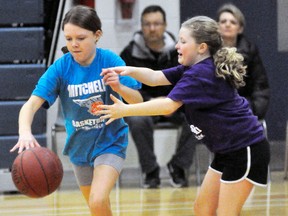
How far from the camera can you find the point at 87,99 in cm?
468

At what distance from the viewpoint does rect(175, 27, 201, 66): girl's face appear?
4.38m

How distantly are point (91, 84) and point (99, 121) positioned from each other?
0.77ft

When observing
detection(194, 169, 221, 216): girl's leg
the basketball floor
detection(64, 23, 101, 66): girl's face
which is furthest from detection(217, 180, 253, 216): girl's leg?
the basketball floor

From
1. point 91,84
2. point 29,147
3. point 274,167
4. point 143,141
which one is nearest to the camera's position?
point 29,147

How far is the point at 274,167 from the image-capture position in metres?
8.86

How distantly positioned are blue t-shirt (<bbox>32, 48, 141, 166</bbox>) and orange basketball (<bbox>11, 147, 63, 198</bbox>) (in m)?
0.38

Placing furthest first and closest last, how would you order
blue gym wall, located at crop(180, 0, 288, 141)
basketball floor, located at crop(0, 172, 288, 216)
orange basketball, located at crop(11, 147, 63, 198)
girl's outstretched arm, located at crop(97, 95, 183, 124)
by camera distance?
blue gym wall, located at crop(180, 0, 288, 141), basketball floor, located at crop(0, 172, 288, 216), orange basketball, located at crop(11, 147, 63, 198), girl's outstretched arm, located at crop(97, 95, 183, 124)

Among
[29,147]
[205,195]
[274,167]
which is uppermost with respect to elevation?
[29,147]

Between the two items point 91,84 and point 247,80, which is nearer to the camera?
point 91,84

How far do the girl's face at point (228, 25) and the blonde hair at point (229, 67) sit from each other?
3773 mm

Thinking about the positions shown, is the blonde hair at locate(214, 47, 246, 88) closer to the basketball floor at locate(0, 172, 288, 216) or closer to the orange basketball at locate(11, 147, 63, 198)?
the orange basketball at locate(11, 147, 63, 198)

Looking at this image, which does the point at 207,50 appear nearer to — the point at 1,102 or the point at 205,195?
the point at 205,195

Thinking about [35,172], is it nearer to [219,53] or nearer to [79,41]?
[79,41]

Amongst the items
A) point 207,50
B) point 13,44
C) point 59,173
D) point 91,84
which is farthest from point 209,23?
point 13,44
